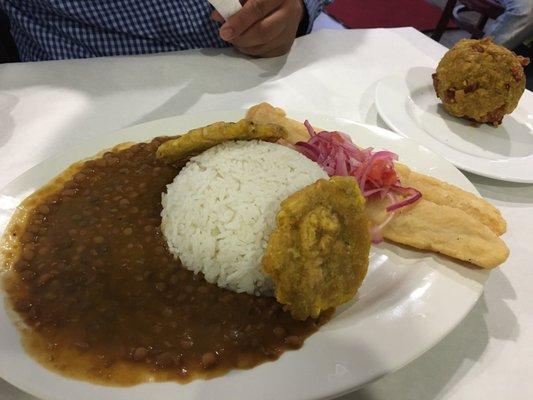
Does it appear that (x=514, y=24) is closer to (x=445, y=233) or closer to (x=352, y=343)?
(x=445, y=233)

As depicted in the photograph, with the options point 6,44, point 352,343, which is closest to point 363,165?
point 352,343

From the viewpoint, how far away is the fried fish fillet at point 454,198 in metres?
1.72

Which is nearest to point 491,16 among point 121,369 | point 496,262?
point 496,262

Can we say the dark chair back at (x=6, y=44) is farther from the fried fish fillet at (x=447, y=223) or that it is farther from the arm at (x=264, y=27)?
the fried fish fillet at (x=447, y=223)

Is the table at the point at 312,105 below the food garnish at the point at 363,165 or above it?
below

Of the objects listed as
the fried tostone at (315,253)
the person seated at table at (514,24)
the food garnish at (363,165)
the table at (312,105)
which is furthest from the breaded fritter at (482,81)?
the person seated at table at (514,24)

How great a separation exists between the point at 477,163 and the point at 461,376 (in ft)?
3.72

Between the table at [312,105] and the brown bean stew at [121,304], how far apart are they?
0.26 m

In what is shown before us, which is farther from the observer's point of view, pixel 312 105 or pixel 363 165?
pixel 312 105

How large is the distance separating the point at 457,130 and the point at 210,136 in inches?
58.4

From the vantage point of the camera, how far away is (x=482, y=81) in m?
2.45

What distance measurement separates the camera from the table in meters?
1.46

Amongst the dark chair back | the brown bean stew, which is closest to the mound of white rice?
the brown bean stew

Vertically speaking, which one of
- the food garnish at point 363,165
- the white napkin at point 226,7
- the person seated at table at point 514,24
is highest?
the white napkin at point 226,7
